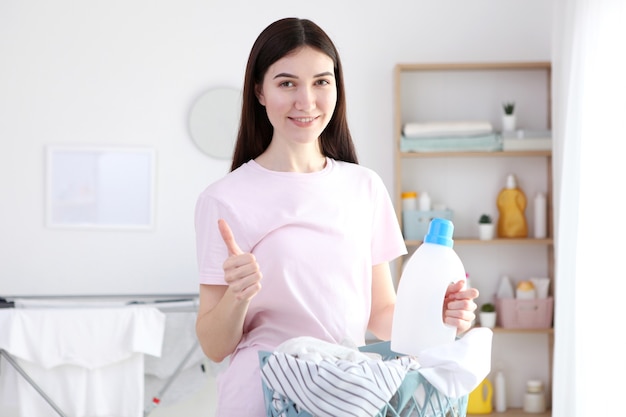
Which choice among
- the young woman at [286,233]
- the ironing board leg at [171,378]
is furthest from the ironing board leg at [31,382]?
the young woman at [286,233]

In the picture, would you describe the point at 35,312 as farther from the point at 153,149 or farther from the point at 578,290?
the point at 578,290

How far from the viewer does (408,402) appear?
0.87 m

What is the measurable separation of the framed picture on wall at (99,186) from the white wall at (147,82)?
0.05m

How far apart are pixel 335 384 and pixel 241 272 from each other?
21 centimetres

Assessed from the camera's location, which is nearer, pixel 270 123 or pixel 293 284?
pixel 293 284

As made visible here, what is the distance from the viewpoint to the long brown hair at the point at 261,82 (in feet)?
3.90

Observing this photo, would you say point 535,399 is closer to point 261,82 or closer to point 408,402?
point 261,82

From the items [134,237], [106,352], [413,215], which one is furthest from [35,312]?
[413,215]

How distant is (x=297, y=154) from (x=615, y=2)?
2.23 meters

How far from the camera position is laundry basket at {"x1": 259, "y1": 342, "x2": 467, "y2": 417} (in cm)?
86

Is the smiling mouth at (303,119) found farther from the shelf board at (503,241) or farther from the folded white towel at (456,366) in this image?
the shelf board at (503,241)

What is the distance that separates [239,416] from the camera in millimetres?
1182

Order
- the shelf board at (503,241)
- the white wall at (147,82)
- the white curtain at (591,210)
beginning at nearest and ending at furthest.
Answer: the white curtain at (591,210) → the shelf board at (503,241) → the white wall at (147,82)

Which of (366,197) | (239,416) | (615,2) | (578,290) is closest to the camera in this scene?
(239,416)
